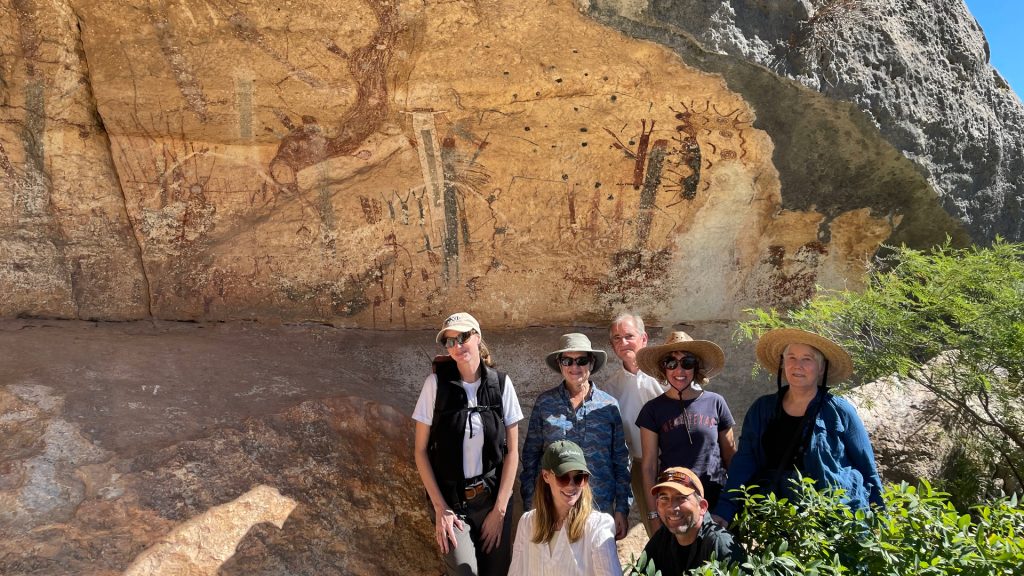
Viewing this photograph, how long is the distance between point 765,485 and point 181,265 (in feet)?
11.7

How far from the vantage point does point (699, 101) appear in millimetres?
4410

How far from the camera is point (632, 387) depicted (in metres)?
3.29

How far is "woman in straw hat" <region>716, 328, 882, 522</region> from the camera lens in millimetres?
2562

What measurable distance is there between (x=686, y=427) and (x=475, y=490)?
805mm

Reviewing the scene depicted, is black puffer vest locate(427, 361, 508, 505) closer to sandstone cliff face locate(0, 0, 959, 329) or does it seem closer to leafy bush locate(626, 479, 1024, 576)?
leafy bush locate(626, 479, 1024, 576)

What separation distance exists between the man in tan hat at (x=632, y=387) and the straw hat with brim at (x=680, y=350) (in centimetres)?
4

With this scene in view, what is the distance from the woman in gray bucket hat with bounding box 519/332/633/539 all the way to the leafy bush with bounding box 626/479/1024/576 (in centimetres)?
63

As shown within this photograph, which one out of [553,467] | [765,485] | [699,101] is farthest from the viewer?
[699,101]

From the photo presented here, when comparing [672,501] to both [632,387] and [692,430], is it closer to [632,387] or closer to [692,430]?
[692,430]

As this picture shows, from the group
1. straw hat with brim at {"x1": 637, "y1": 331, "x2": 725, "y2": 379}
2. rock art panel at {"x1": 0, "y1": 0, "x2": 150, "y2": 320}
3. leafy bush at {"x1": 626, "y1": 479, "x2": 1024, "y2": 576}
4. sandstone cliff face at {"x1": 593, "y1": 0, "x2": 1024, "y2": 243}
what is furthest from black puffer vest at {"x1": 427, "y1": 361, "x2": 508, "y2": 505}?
rock art panel at {"x1": 0, "y1": 0, "x2": 150, "y2": 320}

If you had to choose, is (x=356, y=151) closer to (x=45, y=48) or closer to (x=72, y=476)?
(x=45, y=48)

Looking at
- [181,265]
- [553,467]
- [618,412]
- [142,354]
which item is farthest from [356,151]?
[553,467]

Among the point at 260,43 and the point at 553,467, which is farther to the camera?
the point at 260,43

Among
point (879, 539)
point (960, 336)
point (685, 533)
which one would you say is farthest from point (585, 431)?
point (960, 336)
